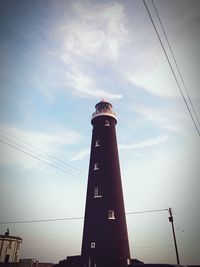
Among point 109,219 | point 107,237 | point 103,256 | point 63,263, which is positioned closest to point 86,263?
point 103,256

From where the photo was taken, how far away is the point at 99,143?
27484 mm

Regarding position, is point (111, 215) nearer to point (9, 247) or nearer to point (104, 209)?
point (104, 209)

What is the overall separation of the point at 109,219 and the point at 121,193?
11.8 ft

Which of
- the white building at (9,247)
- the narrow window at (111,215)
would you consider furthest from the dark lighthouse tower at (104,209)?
the white building at (9,247)

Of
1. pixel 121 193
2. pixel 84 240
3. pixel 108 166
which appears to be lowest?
pixel 84 240

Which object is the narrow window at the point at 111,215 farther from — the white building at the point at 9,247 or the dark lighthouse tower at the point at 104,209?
the white building at the point at 9,247

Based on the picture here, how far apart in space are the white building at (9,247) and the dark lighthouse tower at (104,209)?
3163 centimetres

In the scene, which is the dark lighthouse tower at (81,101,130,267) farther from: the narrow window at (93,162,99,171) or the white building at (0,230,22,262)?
the white building at (0,230,22,262)

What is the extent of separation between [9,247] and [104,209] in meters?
35.2

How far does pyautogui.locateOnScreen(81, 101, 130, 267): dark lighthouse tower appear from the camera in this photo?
21031mm

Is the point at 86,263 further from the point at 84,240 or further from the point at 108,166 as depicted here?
the point at 108,166

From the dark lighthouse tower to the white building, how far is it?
31.6m

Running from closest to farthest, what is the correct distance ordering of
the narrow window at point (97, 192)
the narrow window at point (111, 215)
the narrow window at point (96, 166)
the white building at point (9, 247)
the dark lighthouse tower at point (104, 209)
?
the dark lighthouse tower at point (104, 209) → the narrow window at point (111, 215) → the narrow window at point (97, 192) → the narrow window at point (96, 166) → the white building at point (9, 247)

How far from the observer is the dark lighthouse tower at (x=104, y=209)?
2103 centimetres
